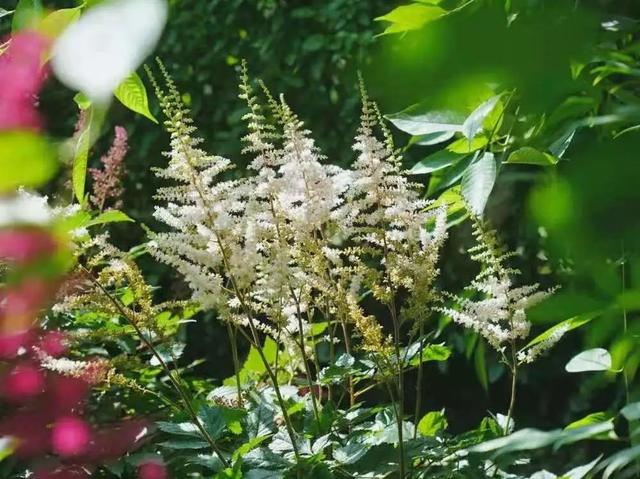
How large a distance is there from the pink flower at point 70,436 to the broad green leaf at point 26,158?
587mm

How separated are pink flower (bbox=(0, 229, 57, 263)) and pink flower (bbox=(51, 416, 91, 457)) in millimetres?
537

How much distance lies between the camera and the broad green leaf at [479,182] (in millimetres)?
1218

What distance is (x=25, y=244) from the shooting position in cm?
29

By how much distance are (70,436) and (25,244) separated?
584 mm

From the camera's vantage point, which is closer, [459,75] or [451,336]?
[459,75]

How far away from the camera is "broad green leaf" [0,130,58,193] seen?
Answer: 0.23m

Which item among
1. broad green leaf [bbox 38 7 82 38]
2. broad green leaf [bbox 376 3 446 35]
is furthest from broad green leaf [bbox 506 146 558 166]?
broad green leaf [bbox 38 7 82 38]

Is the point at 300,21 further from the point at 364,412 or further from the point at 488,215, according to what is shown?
the point at 364,412

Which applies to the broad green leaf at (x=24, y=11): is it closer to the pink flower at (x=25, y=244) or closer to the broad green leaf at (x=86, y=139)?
the broad green leaf at (x=86, y=139)

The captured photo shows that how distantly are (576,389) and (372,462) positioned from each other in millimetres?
1957

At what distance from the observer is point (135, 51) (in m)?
0.29

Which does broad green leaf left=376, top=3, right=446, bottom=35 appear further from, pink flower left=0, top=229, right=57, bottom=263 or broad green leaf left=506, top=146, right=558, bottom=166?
pink flower left=0, top=229, right=57, bottom=263

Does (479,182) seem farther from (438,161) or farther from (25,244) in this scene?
(25,244)

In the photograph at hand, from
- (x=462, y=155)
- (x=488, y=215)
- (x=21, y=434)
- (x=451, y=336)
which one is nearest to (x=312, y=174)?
(x=462, y=155)
